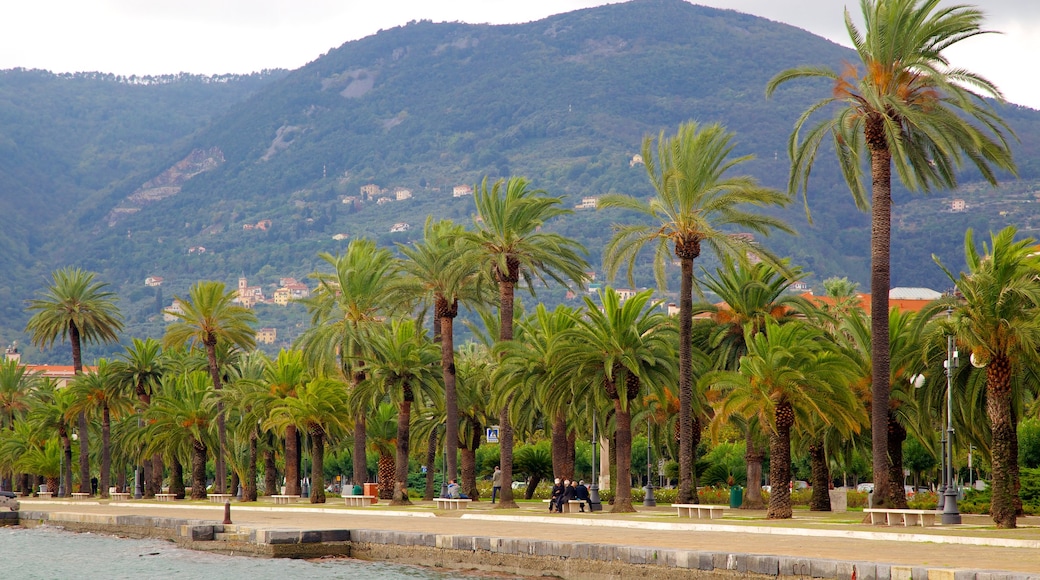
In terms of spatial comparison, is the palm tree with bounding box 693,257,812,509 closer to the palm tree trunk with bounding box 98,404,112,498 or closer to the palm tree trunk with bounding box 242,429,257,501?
the palm tree trunk with bounding box 242,429,257,501

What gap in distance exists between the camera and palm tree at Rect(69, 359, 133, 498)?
78.0m

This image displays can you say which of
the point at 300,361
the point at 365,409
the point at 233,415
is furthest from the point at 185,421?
the point at 365,409

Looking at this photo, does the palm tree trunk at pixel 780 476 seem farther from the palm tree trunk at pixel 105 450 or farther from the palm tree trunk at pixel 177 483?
the palm tree trunk at pixel 105 450

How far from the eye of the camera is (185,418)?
6962 centimetres

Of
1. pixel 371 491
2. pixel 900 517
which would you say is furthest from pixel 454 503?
pixel 900 517

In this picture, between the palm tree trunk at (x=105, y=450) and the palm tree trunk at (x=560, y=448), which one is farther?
the palm tree trunk at (x=105, y=450)

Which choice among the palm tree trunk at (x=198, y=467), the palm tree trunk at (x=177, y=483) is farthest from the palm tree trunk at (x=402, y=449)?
the palm tree trunk at (x=177, y=483)

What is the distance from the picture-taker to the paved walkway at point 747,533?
23406 millimetres

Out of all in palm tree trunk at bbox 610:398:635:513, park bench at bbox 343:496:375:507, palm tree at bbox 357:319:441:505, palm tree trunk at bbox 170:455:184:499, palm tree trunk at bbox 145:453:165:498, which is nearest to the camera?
palm tree trunk at bbox 610:398:635:513

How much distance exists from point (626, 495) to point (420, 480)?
58.8 meters

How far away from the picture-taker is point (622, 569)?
26.6 metres

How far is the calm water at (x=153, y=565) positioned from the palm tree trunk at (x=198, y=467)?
2428 centimetres

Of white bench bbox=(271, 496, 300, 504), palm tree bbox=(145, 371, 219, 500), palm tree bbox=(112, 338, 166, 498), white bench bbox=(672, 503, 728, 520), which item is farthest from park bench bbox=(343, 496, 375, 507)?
palm tree bbox=(112, 338, 166, 498)

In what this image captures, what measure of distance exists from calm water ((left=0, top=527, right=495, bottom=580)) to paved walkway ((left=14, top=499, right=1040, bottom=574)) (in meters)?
2.69
